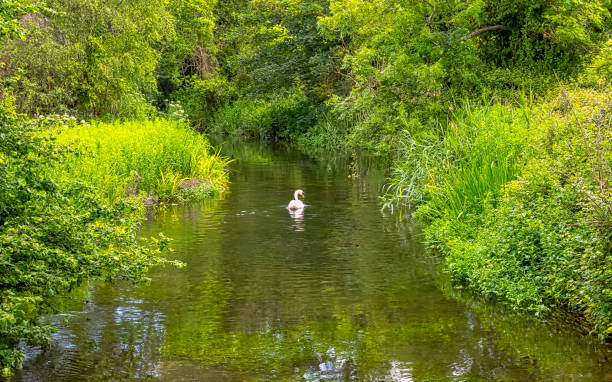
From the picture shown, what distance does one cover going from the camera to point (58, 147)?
25.7ft

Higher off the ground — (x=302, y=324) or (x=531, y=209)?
(x=531, y=209)

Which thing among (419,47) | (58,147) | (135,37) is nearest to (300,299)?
(58,147)

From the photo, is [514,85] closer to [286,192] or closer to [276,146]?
[286,192]

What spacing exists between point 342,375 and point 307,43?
2849 cm

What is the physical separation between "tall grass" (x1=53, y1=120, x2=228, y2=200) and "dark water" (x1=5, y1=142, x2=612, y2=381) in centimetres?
187

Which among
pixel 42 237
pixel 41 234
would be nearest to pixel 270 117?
pixel 42 237

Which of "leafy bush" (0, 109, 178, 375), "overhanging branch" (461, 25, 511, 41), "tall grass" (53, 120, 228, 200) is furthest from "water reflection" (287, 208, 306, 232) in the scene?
"leafy bush" (0, 109, 178, 375)

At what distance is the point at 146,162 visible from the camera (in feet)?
60.0

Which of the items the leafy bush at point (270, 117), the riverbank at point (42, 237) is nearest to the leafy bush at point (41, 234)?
the riverbank at point (42, 237)

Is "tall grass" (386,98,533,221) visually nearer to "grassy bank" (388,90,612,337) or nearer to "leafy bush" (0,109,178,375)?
"grassy bank" (388,90,612,337)

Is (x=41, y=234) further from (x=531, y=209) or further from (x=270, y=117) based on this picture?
(x=270, y=117)

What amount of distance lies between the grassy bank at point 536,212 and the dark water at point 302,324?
408 mm

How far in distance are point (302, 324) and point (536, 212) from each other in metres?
3.36

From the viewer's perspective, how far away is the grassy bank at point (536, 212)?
25.9 feet
